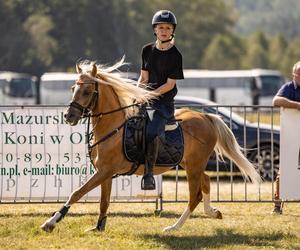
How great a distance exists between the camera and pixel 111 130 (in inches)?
426

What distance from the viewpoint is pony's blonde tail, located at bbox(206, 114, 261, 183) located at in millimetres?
11852

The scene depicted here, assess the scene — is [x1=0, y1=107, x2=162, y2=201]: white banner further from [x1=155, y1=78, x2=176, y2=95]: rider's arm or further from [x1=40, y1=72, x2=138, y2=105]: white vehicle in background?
[x1=40, y1=72, x2=138, y2=105]: white vehicle in background

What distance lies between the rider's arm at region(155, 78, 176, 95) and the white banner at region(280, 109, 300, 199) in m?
2.49

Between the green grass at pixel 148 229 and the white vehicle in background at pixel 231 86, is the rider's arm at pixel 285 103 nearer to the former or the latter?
the green grass at pixel 148 229

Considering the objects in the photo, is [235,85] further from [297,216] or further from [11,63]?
[297,216]

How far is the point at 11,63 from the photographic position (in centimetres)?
8319

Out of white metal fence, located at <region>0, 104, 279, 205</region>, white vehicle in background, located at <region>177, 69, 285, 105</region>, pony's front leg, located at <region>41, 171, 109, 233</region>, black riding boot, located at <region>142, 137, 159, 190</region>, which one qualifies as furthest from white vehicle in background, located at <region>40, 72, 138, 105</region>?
pony's front leg, located at <region>41, 171, 109, 233</region>

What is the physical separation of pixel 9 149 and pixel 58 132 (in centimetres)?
75

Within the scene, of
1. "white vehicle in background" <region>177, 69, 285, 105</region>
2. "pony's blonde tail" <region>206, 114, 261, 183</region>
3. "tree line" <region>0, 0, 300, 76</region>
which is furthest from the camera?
"tree line" <region>0, 0, 300, 76</region>

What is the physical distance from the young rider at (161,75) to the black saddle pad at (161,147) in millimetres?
129

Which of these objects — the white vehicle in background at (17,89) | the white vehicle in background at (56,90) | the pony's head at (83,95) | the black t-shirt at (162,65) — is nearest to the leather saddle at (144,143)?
the black t-shirt at (162,65)

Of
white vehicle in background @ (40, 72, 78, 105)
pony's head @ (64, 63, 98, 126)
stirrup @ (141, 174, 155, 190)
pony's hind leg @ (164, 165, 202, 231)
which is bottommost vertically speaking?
white vehicle in background @ (40, 72, 78, 105)

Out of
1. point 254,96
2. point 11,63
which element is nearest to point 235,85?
point 254,96

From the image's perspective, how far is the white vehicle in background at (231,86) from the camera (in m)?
56.1
